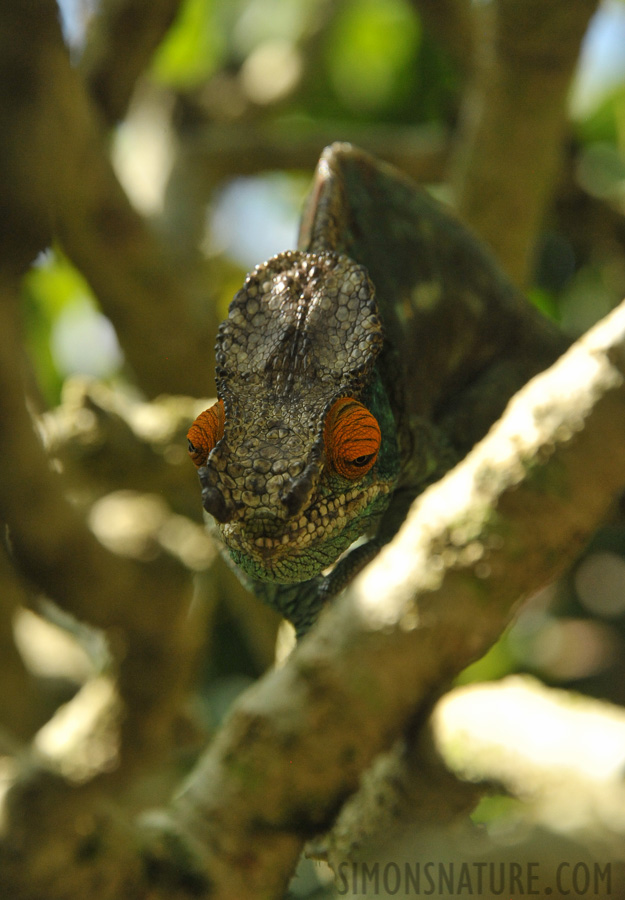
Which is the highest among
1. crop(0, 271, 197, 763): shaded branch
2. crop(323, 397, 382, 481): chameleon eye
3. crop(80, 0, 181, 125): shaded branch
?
crop(80, 0, 181, 125): shaded branch

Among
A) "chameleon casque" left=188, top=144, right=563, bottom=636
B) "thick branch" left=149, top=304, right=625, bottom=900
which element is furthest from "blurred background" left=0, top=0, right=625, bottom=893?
"thick branch" left=149, top=304, right=625, bottom=900

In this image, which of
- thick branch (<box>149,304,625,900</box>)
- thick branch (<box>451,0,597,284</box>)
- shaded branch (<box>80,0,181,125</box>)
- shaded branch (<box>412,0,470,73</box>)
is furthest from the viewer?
shaded branch (<box>412,0,470,73</box>)

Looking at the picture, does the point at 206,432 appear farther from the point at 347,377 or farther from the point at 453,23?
the point at 453,23

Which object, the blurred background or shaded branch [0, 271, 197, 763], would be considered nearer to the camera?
shaded branch [0, 271, 197, 763]

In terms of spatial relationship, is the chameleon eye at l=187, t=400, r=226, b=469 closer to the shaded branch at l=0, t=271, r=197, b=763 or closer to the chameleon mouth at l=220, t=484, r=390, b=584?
the chameleon mouth at l=220, t=484, r=390, b=584

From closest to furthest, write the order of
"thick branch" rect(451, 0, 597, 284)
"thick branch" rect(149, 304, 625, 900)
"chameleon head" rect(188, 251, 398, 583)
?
"chameleon head" rect(188, 251, 398, 583) → "thick branch" rect(149, 304, 625, 900) → "thick branch" rect(451, 0, 597, 284)

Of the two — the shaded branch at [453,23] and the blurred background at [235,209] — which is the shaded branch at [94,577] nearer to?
the blurred background at [235,209]

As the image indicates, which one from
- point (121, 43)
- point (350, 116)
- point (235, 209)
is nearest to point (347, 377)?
point (121, 43)

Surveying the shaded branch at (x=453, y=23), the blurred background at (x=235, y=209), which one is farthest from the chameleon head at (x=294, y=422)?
the shaded branch at (x=453, y=23)
